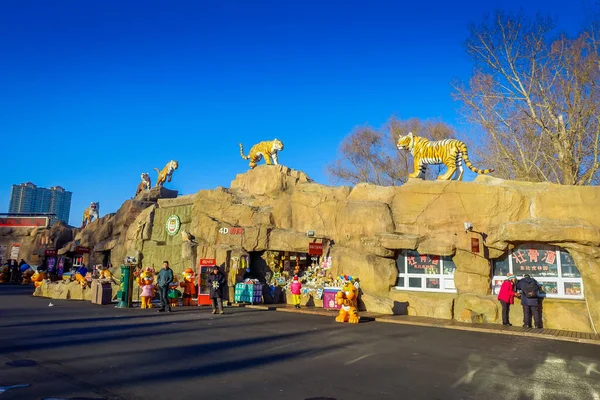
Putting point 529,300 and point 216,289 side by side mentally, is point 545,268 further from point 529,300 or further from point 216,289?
point 216,289

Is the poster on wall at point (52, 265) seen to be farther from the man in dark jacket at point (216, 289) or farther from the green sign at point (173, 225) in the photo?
the man in dark jacket at point (216, 289)

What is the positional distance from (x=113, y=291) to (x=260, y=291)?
690cm

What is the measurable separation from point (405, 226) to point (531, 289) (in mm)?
5245

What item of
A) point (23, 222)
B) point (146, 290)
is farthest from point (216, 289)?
point (23, 222)

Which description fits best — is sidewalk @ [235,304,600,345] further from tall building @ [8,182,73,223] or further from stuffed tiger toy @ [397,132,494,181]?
tall building @ [8,182,73,223]

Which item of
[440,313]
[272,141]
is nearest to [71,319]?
[440,313]

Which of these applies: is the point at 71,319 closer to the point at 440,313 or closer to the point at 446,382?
the point at 446,382

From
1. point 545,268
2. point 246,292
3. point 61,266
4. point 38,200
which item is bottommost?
point 246,292

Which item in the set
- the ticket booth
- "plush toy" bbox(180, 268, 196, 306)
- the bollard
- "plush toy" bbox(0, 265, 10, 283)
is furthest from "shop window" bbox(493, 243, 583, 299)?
"plush toy" bbox(0, 265, 10, 283)

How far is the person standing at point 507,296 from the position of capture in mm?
13242

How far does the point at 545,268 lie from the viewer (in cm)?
1434

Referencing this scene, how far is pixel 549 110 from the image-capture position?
18031 millimetres

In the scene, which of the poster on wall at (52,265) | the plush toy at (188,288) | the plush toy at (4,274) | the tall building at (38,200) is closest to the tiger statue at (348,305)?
the plush toy at (188,288)

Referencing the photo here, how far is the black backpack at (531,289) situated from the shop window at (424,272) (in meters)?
3.10
